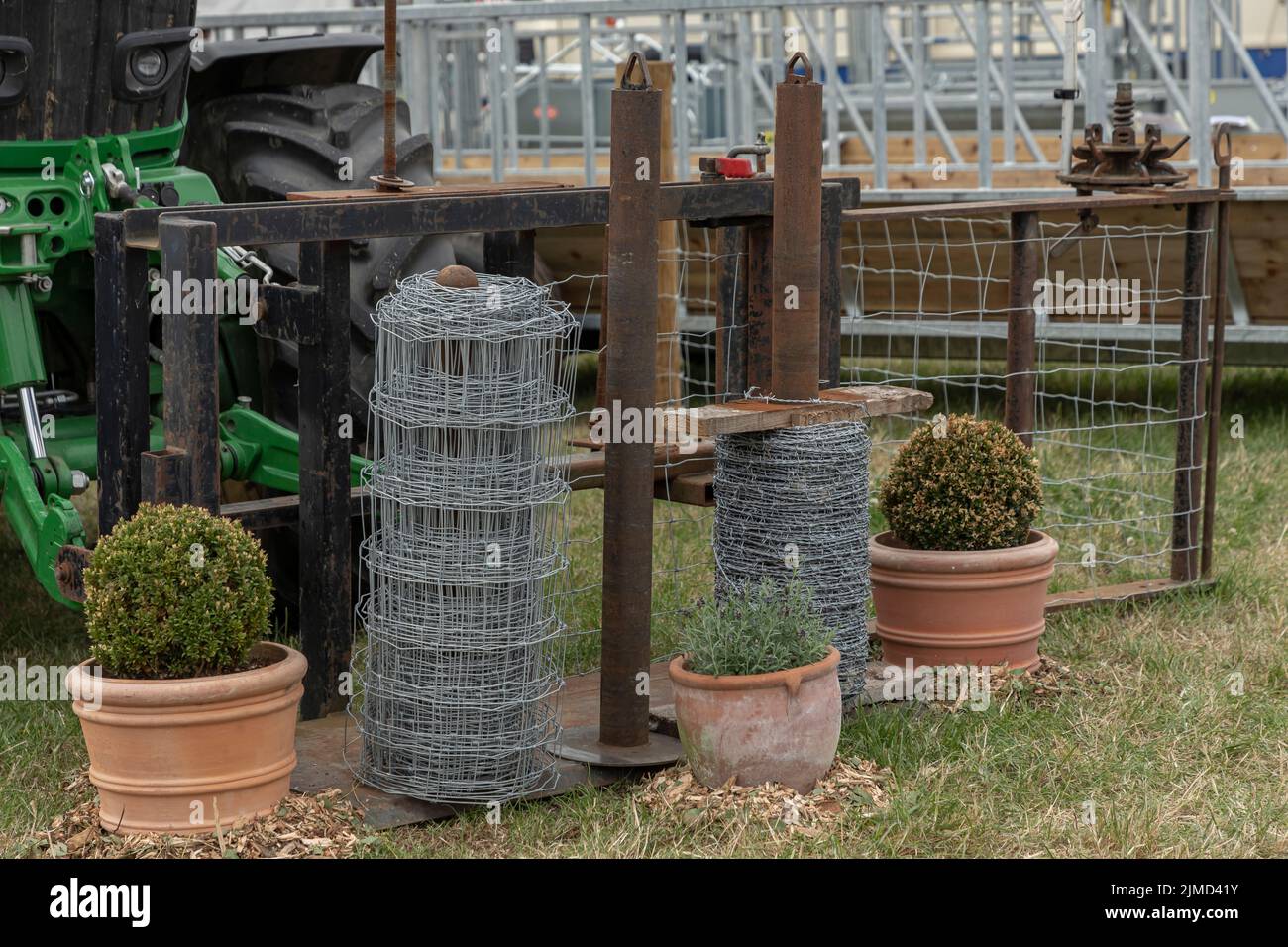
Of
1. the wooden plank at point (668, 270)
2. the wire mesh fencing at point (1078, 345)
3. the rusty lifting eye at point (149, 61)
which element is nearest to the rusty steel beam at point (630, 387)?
the rusty lifting eye at point (149, 61)

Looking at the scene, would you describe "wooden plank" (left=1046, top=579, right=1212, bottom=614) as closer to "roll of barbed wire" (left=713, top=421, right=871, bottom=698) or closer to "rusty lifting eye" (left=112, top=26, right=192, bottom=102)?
"roll of barbed wire" (left=713, top=421, right=871, bottom=698)

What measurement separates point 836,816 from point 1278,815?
0.99 m

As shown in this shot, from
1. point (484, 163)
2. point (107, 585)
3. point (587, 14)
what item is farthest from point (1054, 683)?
point (484, 163)

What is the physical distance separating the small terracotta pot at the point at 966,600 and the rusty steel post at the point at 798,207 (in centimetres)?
81

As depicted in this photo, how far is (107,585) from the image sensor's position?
3219mm

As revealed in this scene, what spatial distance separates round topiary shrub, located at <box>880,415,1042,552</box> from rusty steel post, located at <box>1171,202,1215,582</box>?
1.15 metres

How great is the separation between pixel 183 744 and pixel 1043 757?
197 cm

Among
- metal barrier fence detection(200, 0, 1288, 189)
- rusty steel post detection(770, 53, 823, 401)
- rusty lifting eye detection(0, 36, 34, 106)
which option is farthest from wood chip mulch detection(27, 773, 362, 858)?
metal barrier fence detection(200, 0, 1288, 189)

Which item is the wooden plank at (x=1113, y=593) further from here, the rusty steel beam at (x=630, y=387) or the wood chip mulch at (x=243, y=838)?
the wood chip mulch at (x=243, y=838)

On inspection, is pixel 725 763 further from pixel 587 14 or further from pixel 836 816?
pixel 587 14

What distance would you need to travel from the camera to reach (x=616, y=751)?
12.7ft

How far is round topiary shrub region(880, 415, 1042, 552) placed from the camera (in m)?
4.51

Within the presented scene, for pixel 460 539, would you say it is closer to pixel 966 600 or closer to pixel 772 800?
pixel 772 800

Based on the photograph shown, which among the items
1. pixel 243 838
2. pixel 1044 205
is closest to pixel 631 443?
pixel 243 838
